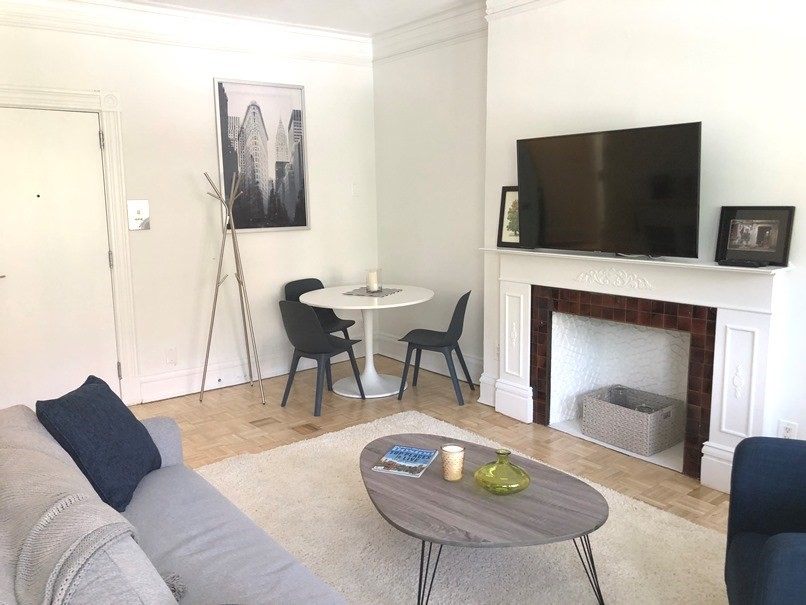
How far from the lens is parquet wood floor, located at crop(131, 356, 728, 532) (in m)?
3.12

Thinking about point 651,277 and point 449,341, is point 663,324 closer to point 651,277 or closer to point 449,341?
point 651,277

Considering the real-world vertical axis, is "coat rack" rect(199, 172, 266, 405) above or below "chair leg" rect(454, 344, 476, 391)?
above

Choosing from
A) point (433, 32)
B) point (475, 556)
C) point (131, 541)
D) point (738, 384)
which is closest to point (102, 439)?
point (131, 541)

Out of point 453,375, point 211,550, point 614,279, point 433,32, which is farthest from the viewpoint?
point 433,32

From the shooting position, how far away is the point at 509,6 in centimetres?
396

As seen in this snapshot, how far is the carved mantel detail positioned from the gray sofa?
89.3 inches

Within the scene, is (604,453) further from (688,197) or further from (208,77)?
(208,77)

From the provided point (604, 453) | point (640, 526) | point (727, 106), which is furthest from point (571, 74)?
point (640, 526)

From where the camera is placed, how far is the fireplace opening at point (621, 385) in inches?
140

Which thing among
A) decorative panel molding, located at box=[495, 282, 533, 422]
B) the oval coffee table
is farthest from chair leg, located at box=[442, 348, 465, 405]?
the oval coffee table

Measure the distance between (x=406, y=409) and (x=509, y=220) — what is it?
140 cm

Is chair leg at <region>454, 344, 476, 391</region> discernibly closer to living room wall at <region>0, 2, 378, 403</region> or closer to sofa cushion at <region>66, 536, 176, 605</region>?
living room wall at <region>0, 2, 378, 403</region>

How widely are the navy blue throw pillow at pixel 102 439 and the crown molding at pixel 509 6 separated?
3077mm

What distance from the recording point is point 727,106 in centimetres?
306
